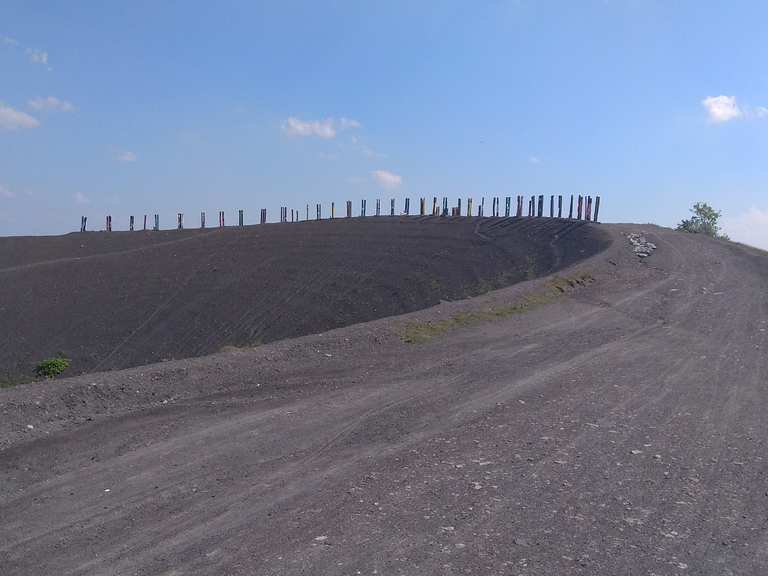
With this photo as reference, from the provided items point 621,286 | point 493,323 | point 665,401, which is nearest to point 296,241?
point 621,286

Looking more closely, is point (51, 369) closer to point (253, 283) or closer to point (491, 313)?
point (253, 283)

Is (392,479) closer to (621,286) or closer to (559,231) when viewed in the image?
(621,286)

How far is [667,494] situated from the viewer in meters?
8.27

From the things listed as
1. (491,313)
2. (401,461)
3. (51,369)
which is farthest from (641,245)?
(401,461)

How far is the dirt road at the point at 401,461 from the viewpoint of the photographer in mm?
6945

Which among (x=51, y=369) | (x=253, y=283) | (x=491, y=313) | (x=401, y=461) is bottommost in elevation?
(x=51, y=369)

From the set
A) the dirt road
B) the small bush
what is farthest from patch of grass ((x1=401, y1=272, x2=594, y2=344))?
the small bush

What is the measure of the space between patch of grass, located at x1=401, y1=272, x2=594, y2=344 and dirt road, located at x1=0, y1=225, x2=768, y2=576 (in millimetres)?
689

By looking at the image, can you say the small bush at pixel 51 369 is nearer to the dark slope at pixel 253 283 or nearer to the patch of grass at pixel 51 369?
the patch of grass at pixel 51 369

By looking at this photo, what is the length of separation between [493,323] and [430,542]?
13466 millimetres

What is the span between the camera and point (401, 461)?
31.1 ft

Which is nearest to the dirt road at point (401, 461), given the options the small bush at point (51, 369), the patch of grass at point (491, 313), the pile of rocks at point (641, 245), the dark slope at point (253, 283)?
the patch of grass at point (491, 313)

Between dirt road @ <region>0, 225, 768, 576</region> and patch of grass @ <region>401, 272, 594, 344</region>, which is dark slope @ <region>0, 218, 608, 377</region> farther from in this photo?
dirt road @ <region>0, 225, 768, 576</region>

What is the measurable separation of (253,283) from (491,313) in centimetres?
3059
